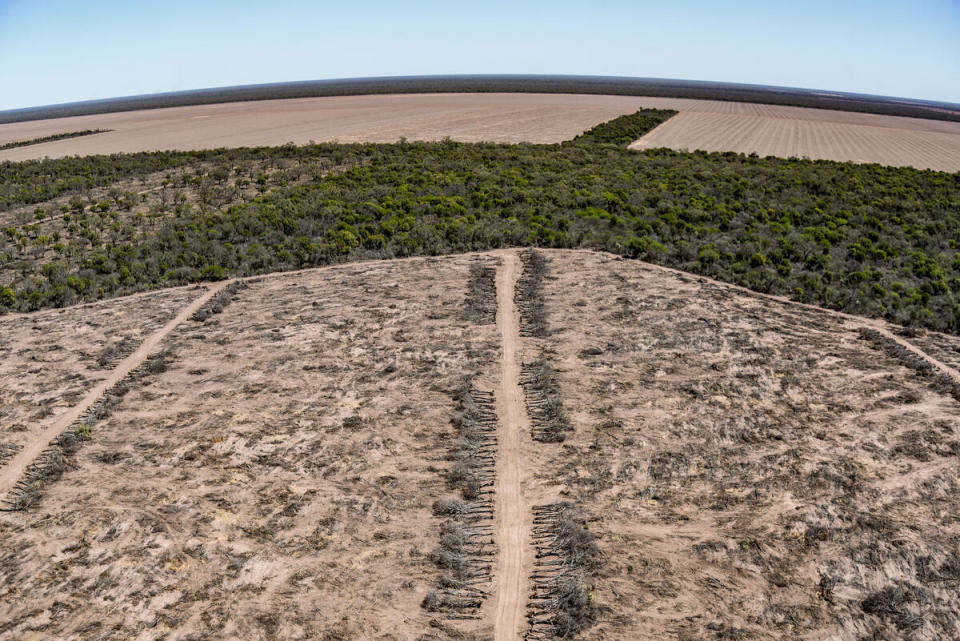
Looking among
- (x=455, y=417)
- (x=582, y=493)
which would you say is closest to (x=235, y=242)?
(x=455, y=417)

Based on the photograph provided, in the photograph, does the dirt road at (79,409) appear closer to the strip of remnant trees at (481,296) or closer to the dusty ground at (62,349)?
the dusty ground at (62,349)

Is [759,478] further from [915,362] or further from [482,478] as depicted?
[915,362]

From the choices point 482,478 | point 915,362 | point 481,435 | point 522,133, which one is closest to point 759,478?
point 482,478

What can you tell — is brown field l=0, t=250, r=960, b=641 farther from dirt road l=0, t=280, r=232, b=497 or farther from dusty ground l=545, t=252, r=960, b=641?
dirt road l=0, t=280, r=232, b=497

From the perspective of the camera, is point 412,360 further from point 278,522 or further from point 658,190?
point 658,190

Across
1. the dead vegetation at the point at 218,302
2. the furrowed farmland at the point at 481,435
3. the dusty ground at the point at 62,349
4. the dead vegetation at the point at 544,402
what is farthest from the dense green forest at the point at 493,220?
the dead vegetation at the point at 544,402

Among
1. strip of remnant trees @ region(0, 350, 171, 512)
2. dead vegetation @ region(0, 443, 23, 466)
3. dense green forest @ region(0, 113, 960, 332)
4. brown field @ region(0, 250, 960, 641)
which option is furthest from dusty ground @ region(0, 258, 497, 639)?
dense green forest @ region(0, 113, 960, 332)
